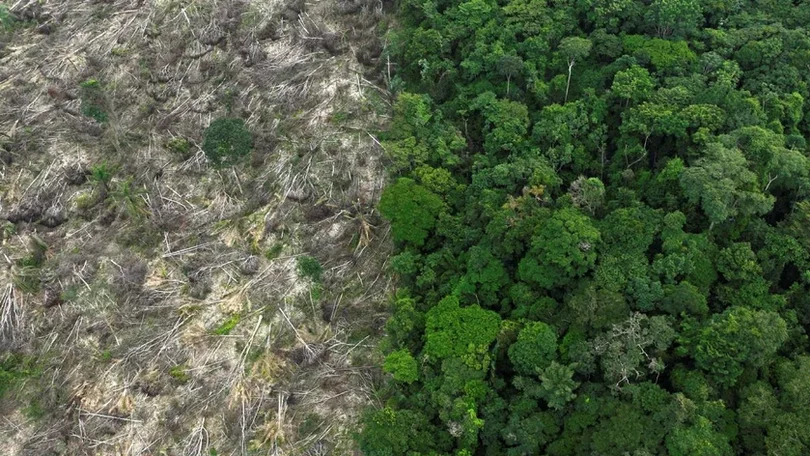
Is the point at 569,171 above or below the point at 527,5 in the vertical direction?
below

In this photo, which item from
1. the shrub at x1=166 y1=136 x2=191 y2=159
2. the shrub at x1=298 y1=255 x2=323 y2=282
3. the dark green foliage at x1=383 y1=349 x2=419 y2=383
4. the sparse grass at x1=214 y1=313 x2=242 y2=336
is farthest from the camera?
the shrub at x1=166 y1=136 x2=191 y2=159

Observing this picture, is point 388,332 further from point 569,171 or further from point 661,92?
point 661,92

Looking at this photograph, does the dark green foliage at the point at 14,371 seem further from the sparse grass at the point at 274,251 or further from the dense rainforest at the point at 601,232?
the dense rainforest at the point at 601,232

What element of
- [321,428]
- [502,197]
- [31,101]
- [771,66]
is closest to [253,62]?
[31,101]

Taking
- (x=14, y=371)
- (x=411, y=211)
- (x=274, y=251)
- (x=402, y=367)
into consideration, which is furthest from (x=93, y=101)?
(x=402, y=367)

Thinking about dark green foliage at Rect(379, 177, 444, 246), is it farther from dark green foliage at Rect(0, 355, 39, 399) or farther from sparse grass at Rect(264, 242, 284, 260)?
dark green foliage at Rect(0, 355, 39, 399)

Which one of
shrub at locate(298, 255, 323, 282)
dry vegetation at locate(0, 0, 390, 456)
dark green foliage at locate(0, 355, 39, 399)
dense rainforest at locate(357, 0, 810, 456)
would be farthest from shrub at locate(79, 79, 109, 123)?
dense rainforest at locate(357, 0, 810, 456)
